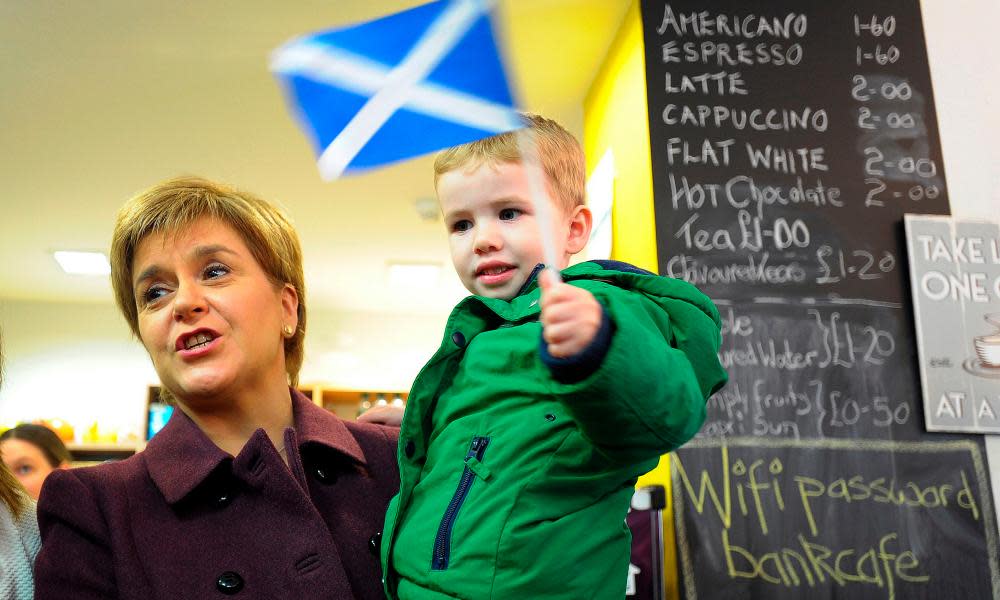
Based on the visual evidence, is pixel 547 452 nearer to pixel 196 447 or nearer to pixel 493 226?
pixel 493 226

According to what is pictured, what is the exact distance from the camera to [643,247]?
9.04ft

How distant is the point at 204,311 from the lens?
1.23 m

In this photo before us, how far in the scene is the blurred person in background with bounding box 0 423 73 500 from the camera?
3816 millimetres

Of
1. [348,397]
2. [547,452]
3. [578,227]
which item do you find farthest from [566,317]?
[348,397]

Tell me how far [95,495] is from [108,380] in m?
6.69

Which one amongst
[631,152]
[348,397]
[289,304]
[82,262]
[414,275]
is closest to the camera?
[289,304]

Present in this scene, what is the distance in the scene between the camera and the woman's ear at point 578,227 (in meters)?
1.31

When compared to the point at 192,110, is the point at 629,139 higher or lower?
lower

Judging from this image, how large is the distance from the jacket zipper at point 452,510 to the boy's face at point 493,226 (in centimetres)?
23

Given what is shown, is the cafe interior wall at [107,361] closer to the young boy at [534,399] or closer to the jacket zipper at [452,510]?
the young boy at [534,399]

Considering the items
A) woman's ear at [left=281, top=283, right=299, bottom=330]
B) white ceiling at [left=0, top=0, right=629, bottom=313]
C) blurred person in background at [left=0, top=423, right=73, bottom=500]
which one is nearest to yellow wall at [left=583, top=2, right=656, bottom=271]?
white ceiling at [left=0, top=0, right=629, bottom=313]

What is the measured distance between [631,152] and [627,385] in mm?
2188

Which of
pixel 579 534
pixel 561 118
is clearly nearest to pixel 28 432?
pixel 561 118

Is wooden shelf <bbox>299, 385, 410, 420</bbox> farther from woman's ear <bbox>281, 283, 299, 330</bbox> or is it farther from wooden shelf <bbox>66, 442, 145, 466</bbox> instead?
woman's ear <bbox>281, 283, 299, 330</bbox>
